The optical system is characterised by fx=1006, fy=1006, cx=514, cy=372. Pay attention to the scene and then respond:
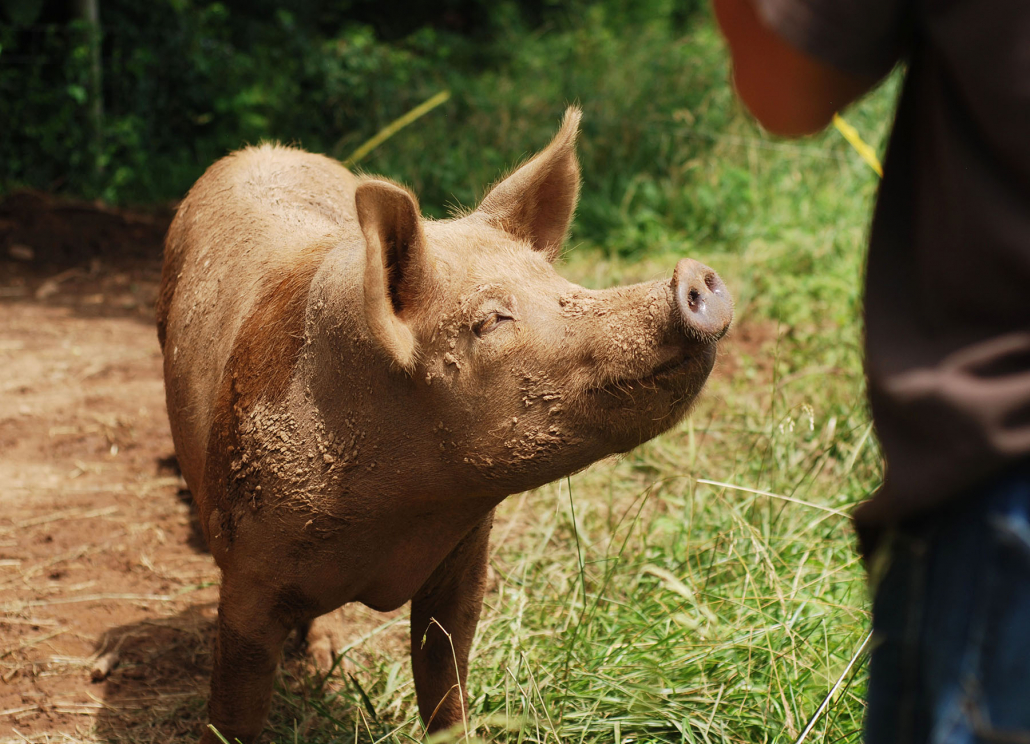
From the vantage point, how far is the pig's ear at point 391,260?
2.26m

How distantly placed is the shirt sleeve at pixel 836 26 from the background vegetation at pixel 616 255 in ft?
5.33

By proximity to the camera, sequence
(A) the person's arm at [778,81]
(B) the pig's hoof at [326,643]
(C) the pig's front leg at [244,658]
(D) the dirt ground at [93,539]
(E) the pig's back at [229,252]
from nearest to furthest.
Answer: (A) the person's arm at [778,81] < (C) the pig's front leg at [244,658] < (E) the pig's back at [229,252] < (D) the dirt ground at [93,539] < (B) the pig's hoof at [326,643]

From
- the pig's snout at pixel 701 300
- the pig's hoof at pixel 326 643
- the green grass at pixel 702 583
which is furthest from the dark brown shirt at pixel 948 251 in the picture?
the pig's hoof at pixel 326 643

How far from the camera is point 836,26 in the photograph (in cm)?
122

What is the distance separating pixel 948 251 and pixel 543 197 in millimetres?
1776

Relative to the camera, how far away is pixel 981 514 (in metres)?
1.15

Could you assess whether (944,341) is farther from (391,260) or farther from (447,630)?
(447,630)

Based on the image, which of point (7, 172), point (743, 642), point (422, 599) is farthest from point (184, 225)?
point (7, 172)

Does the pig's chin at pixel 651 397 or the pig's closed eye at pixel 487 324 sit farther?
the pig's closed eye at pixel 487 324

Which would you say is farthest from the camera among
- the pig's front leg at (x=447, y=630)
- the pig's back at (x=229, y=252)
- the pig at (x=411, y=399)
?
the pig's back at (x=229, y=252)

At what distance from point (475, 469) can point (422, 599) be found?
75 centimetres

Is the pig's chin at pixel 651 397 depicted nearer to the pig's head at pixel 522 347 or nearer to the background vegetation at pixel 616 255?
the pig's head at pixel 522 347

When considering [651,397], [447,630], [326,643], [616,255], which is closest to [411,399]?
[651,397]

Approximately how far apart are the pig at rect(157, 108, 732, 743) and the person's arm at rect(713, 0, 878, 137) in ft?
2.68
